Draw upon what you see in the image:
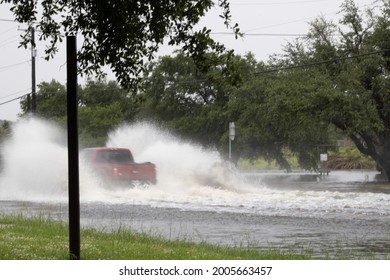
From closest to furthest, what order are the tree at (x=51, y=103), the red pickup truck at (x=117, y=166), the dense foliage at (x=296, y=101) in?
the red pickup truck at (x=117, y=166), the dense foliage at (x=296, y=101), the tree at (x=51, y=103)

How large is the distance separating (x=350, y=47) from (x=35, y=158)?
19.6 meters

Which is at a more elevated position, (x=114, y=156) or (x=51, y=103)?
(x=51, y=103)

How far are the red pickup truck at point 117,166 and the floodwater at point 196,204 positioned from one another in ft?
1.31

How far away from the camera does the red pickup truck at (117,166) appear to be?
3222cm

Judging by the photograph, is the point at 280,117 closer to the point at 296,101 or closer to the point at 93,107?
the point at 296,101

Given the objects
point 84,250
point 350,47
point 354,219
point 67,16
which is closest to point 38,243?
point 84,250

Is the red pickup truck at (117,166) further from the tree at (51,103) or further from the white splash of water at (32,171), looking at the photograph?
the tree at (51,103)

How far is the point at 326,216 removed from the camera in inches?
827

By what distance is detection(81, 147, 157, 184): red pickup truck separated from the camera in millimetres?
32219

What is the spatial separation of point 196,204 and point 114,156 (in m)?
7.98

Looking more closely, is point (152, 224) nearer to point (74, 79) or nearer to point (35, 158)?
point (74, 79)

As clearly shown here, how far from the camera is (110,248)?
11.8 meters

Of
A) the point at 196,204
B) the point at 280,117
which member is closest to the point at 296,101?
the point at 280,117

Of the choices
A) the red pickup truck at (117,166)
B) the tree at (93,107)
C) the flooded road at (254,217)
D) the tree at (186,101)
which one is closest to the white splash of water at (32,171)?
the red pickup truck at (117,166)
